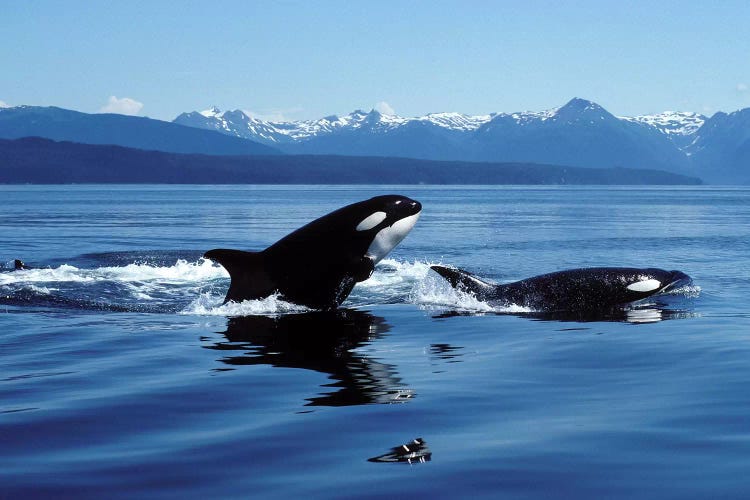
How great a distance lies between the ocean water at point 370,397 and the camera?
6.36 metres

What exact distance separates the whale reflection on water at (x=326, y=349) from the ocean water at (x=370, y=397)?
52mm

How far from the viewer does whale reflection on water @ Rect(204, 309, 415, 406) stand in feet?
30.1

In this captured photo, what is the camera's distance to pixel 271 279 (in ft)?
51.9

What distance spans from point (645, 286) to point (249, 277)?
23.4ft

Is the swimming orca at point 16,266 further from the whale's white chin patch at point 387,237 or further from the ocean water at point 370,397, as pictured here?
the whale's white chin patch at point 387,237

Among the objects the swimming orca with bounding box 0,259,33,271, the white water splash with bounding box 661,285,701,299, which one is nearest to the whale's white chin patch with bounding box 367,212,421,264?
the white water splash with bounding box 661,285,701,299

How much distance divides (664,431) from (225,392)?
13.3 feet

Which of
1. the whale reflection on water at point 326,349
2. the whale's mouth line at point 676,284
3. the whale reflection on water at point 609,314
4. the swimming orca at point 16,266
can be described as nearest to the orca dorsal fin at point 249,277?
the whale reflection on water at point 326,349

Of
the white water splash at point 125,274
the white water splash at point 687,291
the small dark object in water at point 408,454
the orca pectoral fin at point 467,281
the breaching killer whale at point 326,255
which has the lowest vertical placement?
the white water splash at point 125,274

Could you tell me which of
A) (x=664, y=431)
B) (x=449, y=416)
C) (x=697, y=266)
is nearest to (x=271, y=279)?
(x=449, y=416)

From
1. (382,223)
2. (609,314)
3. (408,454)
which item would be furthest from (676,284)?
(408,454)

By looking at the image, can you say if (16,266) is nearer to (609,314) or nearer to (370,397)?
(609,314)

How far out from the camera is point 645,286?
17594 millimetres

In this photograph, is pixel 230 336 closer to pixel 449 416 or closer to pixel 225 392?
pixel 225 392
